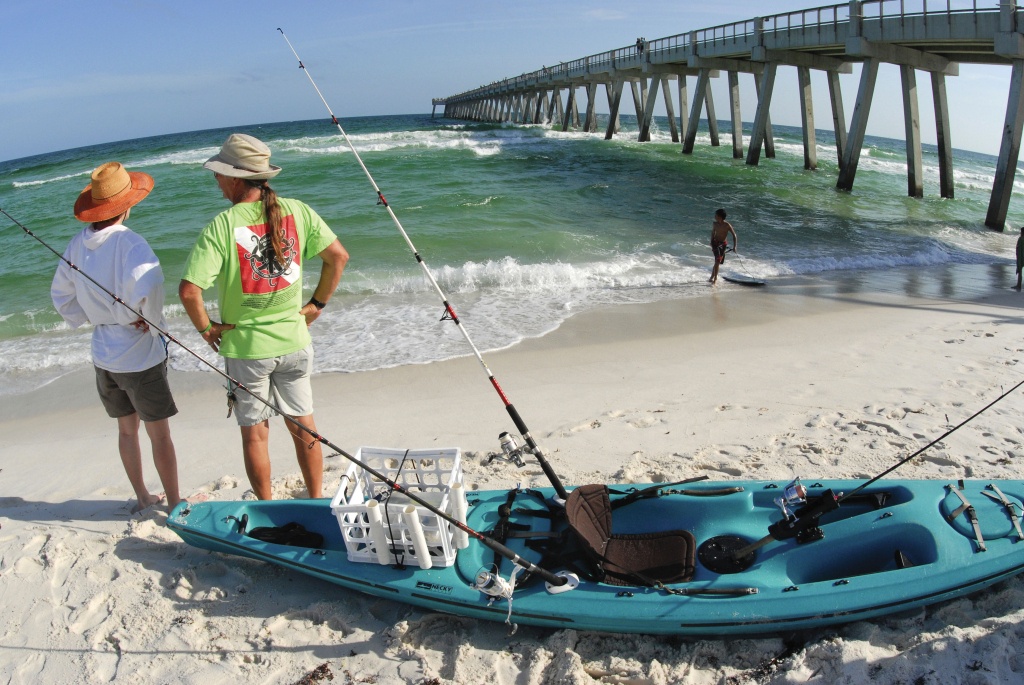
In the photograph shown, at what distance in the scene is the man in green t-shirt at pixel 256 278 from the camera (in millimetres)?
3107

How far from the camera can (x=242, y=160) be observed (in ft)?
10.4

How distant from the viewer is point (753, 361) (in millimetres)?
6316

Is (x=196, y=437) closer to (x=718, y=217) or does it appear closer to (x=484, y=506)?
(x=484, y=506)

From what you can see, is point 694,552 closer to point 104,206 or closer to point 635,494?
point 635,494

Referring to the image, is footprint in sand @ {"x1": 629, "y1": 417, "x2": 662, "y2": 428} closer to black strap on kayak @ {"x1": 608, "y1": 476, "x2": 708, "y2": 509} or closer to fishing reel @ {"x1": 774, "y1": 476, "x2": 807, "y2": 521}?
black strap on kayak @ {"x1": 608, "y1": 476, "x2": 708, "y2": 509}

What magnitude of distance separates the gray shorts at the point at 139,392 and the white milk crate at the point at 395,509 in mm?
1050

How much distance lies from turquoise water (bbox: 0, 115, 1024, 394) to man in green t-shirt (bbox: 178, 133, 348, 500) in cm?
323

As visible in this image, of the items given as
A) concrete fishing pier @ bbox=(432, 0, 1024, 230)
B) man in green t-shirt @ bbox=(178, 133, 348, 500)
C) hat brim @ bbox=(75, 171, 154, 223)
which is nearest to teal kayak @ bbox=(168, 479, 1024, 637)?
man in green t-shirt @ bbox=(178, 133, 348, 500)

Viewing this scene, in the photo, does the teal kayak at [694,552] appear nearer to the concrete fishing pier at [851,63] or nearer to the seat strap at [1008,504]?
the seat strap at [1008,504]

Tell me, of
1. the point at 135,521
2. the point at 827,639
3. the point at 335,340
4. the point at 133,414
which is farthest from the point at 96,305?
the point at 335,340

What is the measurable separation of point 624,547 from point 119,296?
8.68ft

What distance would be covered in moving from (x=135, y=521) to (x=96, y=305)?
129 centimetres

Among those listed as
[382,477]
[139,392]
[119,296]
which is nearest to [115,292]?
[119,296]

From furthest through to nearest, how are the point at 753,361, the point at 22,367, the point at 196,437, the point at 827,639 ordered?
the point at 22,367 → the point at 753,361 → the point at 196,437 → the point at 827,639
